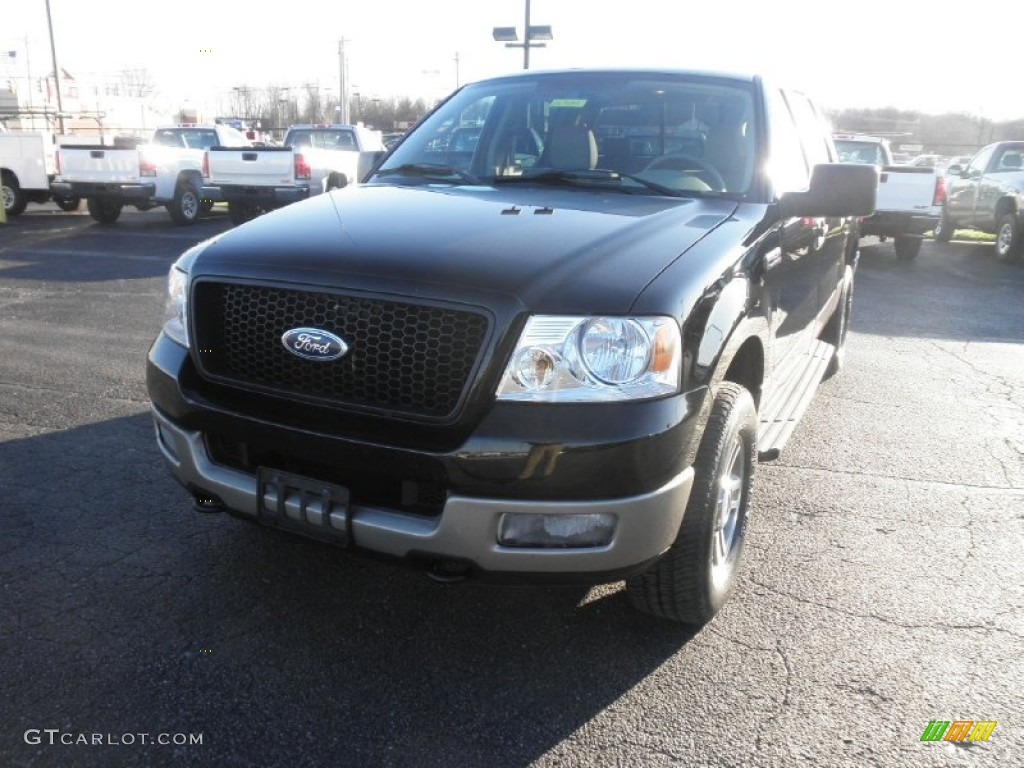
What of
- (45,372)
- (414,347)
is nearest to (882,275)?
(45,372)

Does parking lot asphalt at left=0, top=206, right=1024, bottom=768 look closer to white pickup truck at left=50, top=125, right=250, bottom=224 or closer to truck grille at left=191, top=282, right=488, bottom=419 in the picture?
truck grille at left=191, top=282, right=488, bottom=419

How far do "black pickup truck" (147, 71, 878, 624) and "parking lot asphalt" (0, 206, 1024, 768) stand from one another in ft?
1.13

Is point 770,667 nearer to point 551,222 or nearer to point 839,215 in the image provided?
point 551,222

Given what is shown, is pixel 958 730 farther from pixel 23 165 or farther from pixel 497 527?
pixel 23 165

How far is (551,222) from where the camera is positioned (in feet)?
9.87

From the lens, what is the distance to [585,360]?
7.96 feet

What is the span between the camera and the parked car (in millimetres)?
13086

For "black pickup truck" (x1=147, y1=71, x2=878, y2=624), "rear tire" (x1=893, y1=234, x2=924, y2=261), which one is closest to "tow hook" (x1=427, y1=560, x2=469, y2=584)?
"black pickup truck" (x1=147, y1=71, x2=878, y2=624)

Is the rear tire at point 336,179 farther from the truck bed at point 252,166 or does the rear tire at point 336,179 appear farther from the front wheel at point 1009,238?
the front wheel at point 1009,238

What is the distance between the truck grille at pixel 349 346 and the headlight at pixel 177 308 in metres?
0.12

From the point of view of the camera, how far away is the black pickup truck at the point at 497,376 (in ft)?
7.90

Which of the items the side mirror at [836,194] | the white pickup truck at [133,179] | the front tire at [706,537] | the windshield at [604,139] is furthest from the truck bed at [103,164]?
the front tire at [706,537]

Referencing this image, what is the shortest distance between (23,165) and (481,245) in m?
16.5

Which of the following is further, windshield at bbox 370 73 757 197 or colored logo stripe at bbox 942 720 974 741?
windshield at bbox 370 73 757 197
